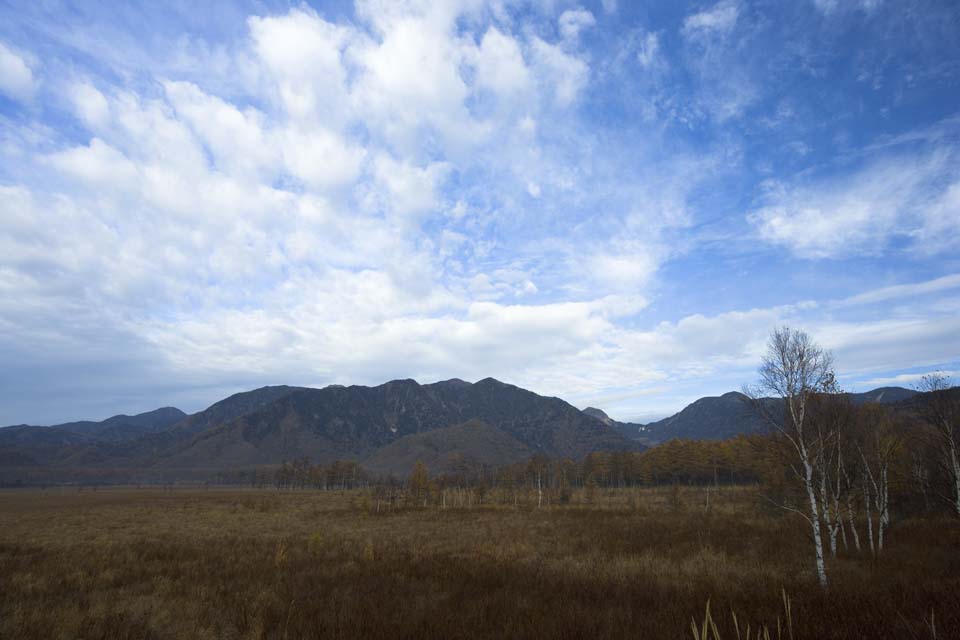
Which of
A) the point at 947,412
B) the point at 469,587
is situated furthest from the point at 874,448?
the point at 469,587

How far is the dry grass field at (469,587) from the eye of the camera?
964 centimetres

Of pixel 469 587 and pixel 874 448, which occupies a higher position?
pixel 874 448

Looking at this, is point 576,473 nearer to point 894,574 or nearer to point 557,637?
point 894,574

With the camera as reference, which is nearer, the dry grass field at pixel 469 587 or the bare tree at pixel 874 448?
the dry grass field at pixel 469 587

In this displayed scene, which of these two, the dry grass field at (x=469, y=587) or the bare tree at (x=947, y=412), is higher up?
the bare tree at (x=947, y=412)

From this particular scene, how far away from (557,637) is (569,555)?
1315 cm

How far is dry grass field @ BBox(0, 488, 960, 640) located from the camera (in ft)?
31.6

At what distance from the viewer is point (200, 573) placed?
1622cm

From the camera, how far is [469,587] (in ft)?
44.7

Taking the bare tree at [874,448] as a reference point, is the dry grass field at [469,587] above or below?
below

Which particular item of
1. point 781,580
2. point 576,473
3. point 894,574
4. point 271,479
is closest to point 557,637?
point 781,580

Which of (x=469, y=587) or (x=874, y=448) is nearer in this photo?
(x=469, y=587)

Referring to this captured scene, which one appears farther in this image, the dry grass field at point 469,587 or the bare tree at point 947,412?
the bare tree at point 947,412

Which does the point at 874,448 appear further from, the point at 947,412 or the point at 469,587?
the point at 469,587
